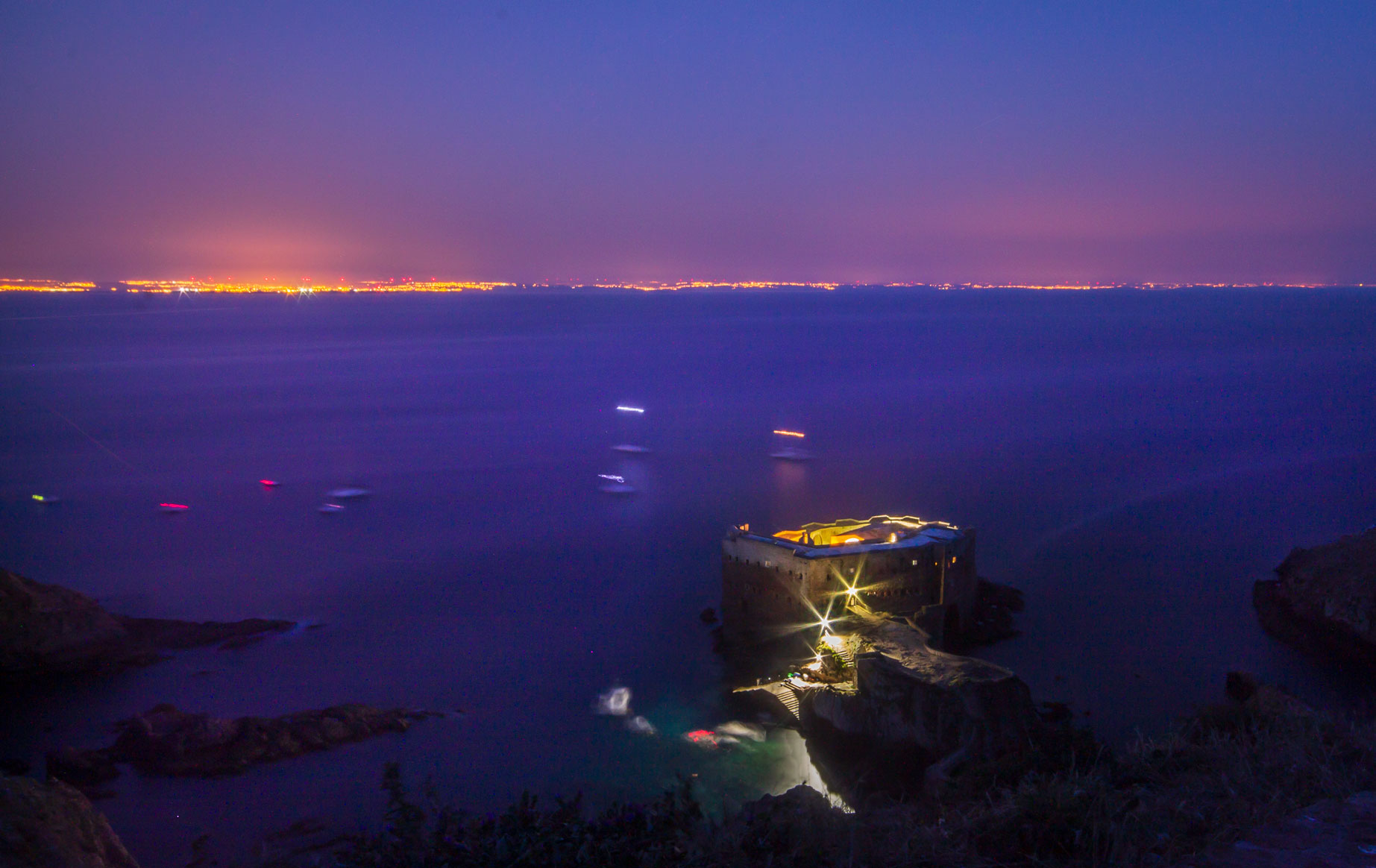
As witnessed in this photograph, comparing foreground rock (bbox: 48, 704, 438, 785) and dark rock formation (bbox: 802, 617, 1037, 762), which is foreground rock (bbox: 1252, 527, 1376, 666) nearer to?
dark rock formation (bbox: 802, 617, 1037, 762)

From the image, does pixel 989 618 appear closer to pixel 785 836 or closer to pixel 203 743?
pixel 203 743

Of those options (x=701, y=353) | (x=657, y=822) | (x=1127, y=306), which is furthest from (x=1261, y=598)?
(x=1127, y=306)

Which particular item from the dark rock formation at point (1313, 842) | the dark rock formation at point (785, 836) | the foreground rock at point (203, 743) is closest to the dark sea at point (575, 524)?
the foreground rock at point (203, 743)

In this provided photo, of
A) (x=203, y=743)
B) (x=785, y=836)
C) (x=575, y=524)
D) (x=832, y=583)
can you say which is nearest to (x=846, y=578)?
(x=832, y=583)

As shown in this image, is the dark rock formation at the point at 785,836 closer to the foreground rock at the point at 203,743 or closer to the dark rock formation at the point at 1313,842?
the dark rock formation at the point at 1313,842

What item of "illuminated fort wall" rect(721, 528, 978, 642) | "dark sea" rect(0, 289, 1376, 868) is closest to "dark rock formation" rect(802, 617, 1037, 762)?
"dark sea" rect(0, 289, 1376, 868)

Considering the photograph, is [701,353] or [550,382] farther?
[701,353]

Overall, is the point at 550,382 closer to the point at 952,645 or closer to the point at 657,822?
the point at 952,645
